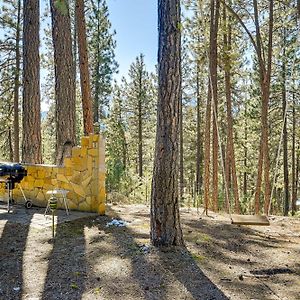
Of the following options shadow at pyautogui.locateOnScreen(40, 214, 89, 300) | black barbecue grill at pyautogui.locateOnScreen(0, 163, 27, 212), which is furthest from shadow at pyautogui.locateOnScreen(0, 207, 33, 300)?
black barbecue grill at pyautogui.locateOnScreen(0, 163, 27, 212)

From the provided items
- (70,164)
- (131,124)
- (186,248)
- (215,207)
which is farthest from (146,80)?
(186,248)

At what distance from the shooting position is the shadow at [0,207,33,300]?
2.75 meters

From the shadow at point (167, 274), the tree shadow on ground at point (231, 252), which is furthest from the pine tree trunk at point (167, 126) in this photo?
the tree shadow on ground at point (231, 252)

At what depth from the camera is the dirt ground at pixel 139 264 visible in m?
2.68

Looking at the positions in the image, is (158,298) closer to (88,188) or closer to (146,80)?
(88,188)

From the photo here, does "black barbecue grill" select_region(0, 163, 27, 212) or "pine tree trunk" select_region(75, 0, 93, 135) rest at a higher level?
"pine tree trunk" select_region(75, 0, 93, 135)

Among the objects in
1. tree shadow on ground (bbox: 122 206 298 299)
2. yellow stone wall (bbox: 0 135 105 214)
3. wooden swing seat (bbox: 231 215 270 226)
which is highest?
yellow stone wall (bbox: 0 135 105 214)

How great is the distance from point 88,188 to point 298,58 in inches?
317

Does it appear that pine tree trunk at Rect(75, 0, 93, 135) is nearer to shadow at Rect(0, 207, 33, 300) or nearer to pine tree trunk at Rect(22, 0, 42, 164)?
pine tree trunk at Rect(22, 0, 42, 164)

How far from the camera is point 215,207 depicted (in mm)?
8305

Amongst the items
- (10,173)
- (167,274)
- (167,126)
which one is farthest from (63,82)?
(167,274)

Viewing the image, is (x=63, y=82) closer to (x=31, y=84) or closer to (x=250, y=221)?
(x=31, y=84)

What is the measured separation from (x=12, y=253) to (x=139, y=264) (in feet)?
4.56

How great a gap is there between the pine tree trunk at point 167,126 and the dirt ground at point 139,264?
12.2 inches
